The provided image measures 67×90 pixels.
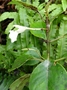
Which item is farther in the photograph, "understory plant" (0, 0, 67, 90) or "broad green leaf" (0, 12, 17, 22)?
"broad green leaf" (0, 12, 17, 22)

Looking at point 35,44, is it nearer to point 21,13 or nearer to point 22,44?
point 22,44

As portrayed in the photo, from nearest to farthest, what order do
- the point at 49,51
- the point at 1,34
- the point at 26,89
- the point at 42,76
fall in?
the point at 42,76, the point at 49,51, the point at 26,89, the point at 1,34

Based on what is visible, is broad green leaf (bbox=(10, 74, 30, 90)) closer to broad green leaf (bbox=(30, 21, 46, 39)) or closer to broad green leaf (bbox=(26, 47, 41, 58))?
broad green leaf (bbox=(26, 47, 41, 58))

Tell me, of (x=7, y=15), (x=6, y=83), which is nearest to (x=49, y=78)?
(x=6, y=83)

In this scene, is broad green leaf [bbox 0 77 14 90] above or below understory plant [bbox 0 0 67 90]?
below

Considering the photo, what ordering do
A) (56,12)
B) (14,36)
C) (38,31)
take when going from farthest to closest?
(56,12)
(38,31)
(14,36)

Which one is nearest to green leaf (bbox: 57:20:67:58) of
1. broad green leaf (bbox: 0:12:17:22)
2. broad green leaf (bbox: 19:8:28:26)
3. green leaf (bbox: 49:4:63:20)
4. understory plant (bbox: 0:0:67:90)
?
understory plant (bbox: 0:0:67:90)

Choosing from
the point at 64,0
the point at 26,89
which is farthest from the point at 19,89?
the point at 64,0

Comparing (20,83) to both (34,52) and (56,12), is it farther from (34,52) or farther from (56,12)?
(56,12)
